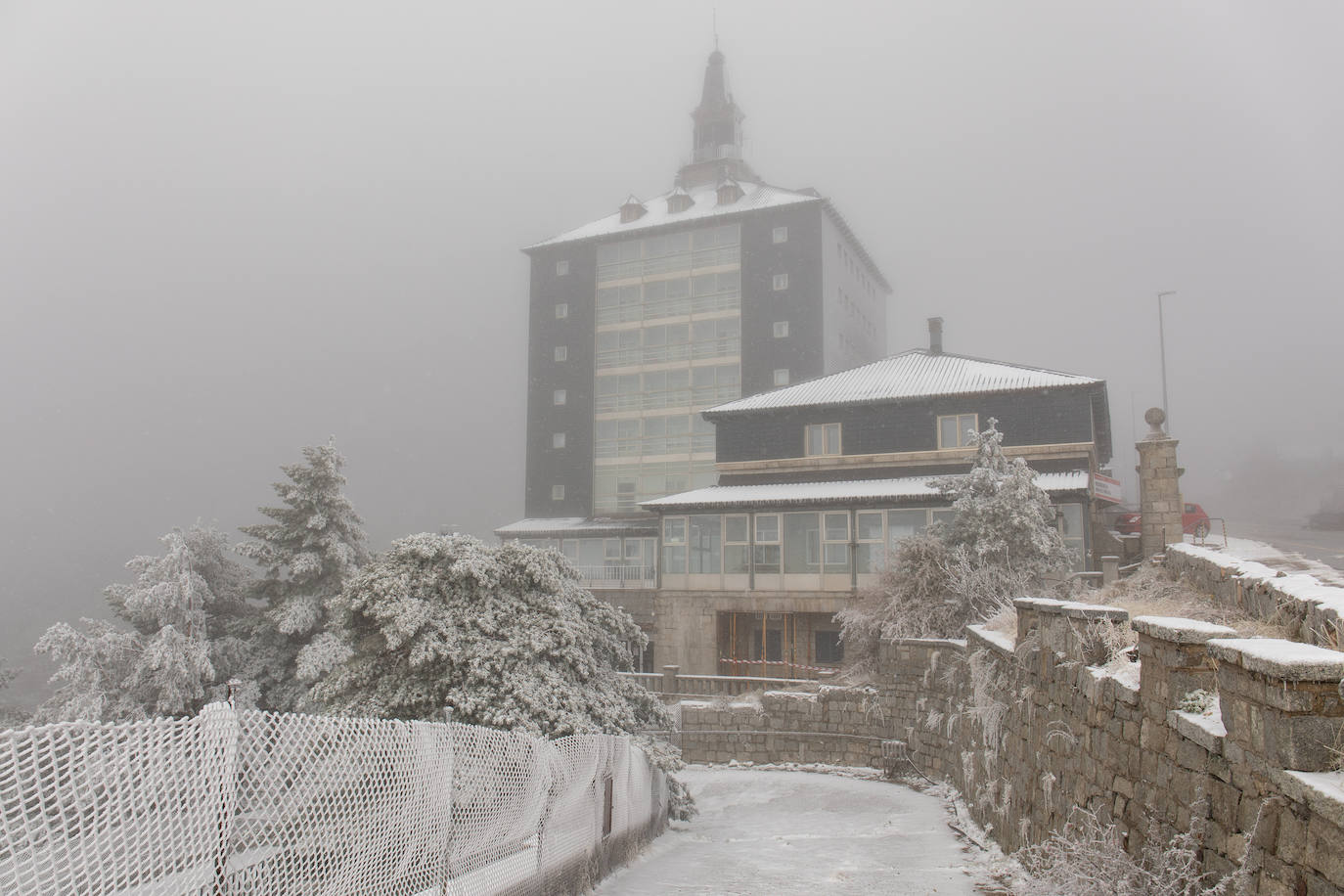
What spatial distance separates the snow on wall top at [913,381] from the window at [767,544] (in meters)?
4.40

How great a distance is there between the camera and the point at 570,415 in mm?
52031

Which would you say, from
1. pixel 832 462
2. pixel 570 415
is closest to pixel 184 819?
pixel 832 462

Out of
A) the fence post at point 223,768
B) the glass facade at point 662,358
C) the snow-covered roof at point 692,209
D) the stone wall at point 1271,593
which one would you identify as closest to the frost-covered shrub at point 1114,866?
the stone wall at point 1271,593

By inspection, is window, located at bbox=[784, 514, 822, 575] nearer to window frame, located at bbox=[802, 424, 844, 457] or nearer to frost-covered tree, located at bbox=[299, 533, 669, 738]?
window frame, located at bbox=[802, 424, 844, 457]

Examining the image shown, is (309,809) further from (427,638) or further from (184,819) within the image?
(427,638)

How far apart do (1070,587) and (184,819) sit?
19373 millimetres

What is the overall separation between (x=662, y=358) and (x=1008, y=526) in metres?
30.4

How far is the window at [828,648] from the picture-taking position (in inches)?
1181

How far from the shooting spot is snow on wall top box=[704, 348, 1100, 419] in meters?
29.6

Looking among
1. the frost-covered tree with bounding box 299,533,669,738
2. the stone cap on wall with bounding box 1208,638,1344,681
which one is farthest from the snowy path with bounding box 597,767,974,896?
the stone cap on wall with bounding box 1208,638,1344,681

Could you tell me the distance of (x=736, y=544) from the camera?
30.8 m

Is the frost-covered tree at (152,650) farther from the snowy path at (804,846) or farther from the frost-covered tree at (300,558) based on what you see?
the snowy path at (804,846)

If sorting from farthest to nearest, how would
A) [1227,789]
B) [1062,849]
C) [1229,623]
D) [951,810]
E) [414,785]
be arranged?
[951,810]
[1229,623]
[1062,849]
[414,785]
[1227,789]

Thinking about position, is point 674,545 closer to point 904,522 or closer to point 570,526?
point 904,522
